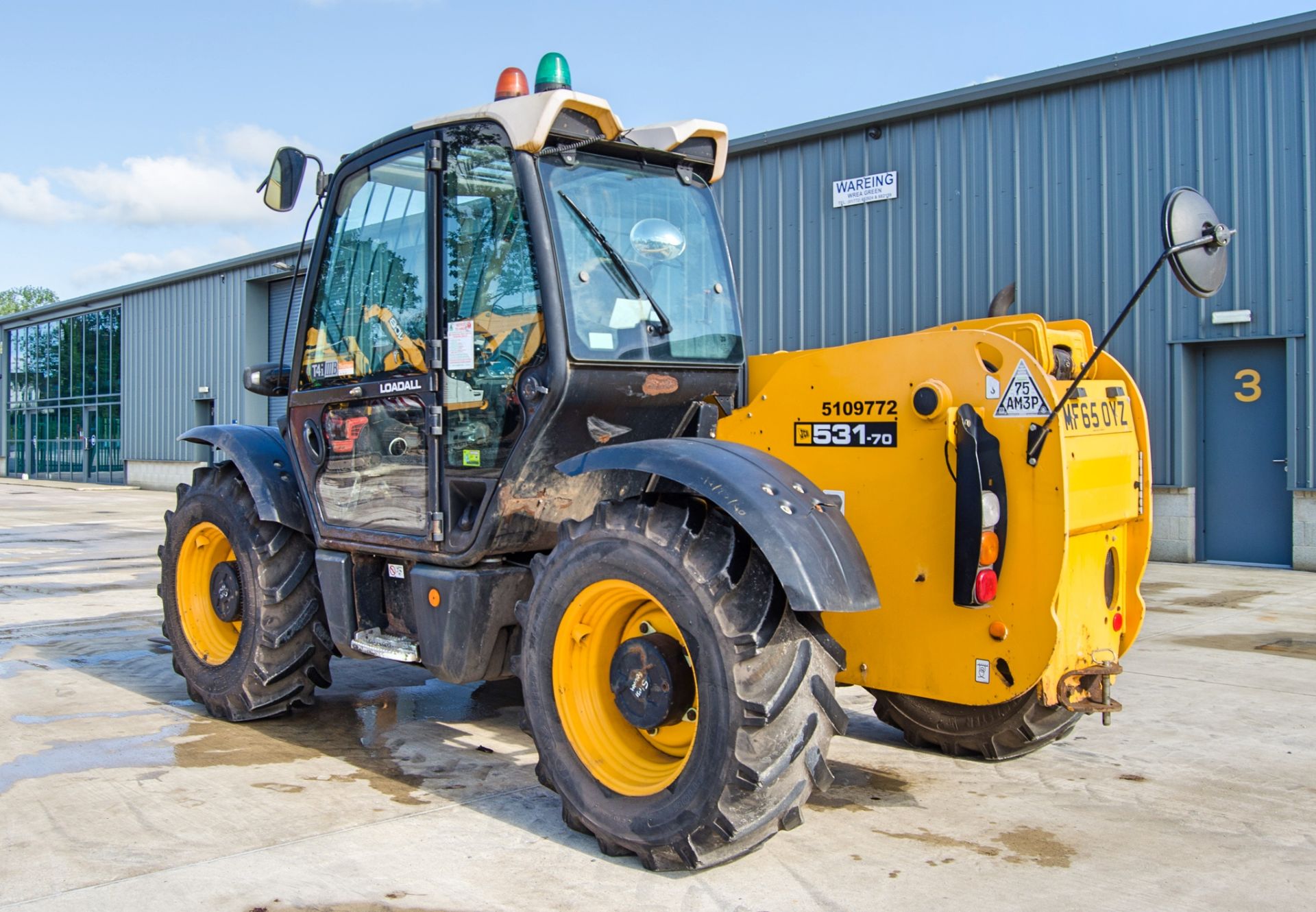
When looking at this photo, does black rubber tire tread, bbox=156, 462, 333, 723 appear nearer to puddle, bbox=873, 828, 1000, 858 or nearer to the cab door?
the cab door

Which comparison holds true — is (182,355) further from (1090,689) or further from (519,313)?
(1090,689)

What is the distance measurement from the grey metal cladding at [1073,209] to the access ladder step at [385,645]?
10.2 meters

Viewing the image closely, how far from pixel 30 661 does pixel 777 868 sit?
17.5 ft

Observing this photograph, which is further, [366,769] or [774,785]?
[366,769]

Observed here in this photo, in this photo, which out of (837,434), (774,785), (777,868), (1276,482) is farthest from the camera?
(1276,482)

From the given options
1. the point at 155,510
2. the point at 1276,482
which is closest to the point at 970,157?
the point at 1276,482

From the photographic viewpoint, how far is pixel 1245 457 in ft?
39.9

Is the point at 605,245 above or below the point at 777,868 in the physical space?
above

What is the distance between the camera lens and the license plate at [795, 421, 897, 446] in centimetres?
397

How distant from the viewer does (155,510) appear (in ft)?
71.6

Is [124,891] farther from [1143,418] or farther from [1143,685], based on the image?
[1143,685]

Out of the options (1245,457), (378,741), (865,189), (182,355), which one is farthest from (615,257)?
(182,355)

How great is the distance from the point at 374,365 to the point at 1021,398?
266cm

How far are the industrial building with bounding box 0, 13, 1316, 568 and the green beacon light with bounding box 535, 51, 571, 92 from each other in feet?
18.7
